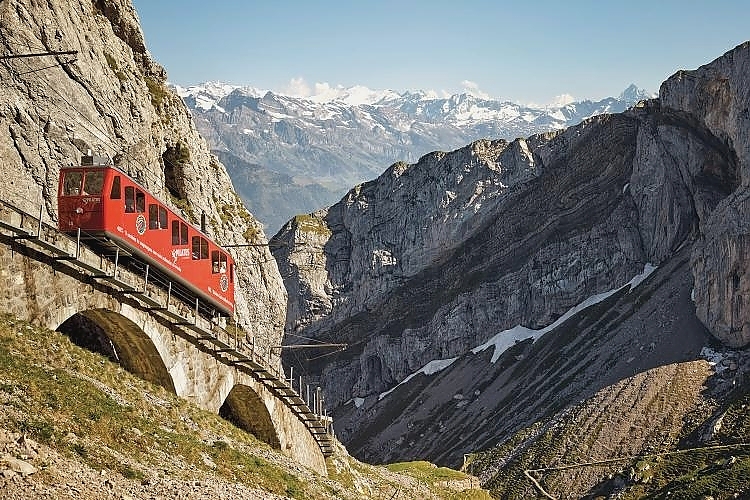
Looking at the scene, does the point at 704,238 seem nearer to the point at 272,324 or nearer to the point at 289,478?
the point at 272,324

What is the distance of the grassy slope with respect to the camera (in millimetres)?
21375

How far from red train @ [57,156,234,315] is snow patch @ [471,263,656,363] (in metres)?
107

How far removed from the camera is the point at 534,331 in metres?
151

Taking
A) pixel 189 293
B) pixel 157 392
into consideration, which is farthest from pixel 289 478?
pixel 189 293

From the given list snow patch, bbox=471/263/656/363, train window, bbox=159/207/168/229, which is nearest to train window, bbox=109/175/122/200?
train window, bbox=159/207/168/229

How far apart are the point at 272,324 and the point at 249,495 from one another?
49908 millimetres

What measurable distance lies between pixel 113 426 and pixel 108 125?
32168 millimetres

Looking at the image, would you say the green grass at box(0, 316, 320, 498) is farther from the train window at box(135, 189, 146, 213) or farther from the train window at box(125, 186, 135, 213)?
the train window at box(135, 189, 146, 213)

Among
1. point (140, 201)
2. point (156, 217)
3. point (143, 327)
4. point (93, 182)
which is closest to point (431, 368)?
point (156, 217)

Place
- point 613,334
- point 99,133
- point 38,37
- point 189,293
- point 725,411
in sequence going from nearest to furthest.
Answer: point 189,293 < point 38,37 < point 99,133 < point 725,411 < point 613,334

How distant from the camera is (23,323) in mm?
26516

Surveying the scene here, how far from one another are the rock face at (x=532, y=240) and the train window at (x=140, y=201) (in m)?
78.1

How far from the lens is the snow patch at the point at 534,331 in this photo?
464ft

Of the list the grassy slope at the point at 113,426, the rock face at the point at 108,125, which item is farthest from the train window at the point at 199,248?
the rock face at the point at 108,125
